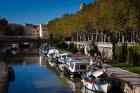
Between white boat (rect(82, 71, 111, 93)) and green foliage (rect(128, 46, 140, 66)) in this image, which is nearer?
white boat (rect(82, 71, 111, 93))

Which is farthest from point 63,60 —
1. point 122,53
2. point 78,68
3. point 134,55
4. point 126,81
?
point 126,81

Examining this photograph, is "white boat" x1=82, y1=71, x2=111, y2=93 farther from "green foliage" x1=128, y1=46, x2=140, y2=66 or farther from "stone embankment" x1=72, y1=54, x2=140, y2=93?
"green foliage" x1=128, y1=46, x2=140, y2=66

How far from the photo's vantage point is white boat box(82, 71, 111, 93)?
4378cm

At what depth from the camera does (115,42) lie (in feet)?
243

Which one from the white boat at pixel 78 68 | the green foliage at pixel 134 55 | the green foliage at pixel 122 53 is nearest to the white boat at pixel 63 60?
the white boat at pixel 78 68

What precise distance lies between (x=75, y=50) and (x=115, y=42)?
3758 centimetres

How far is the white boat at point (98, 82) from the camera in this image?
43.8 meters

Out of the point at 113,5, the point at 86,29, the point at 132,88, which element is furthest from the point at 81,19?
the point at 132,88

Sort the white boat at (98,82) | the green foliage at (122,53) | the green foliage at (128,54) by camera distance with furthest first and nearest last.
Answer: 1. the green foliage at (122,53)
2. the green foliage at (128,54)
3. the white boat at (98,82)

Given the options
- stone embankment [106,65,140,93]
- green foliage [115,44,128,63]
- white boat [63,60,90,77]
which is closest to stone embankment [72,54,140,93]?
stone embankment [106,65,140,93]

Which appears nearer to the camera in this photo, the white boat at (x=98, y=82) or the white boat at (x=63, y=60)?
the white boat at (x=98, y=82)

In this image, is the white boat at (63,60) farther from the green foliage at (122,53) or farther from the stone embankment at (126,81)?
the stone embankment at (126,81)

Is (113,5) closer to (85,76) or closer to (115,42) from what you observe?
(115,42)

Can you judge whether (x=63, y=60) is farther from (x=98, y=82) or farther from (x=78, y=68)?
(x=98, y=82)
